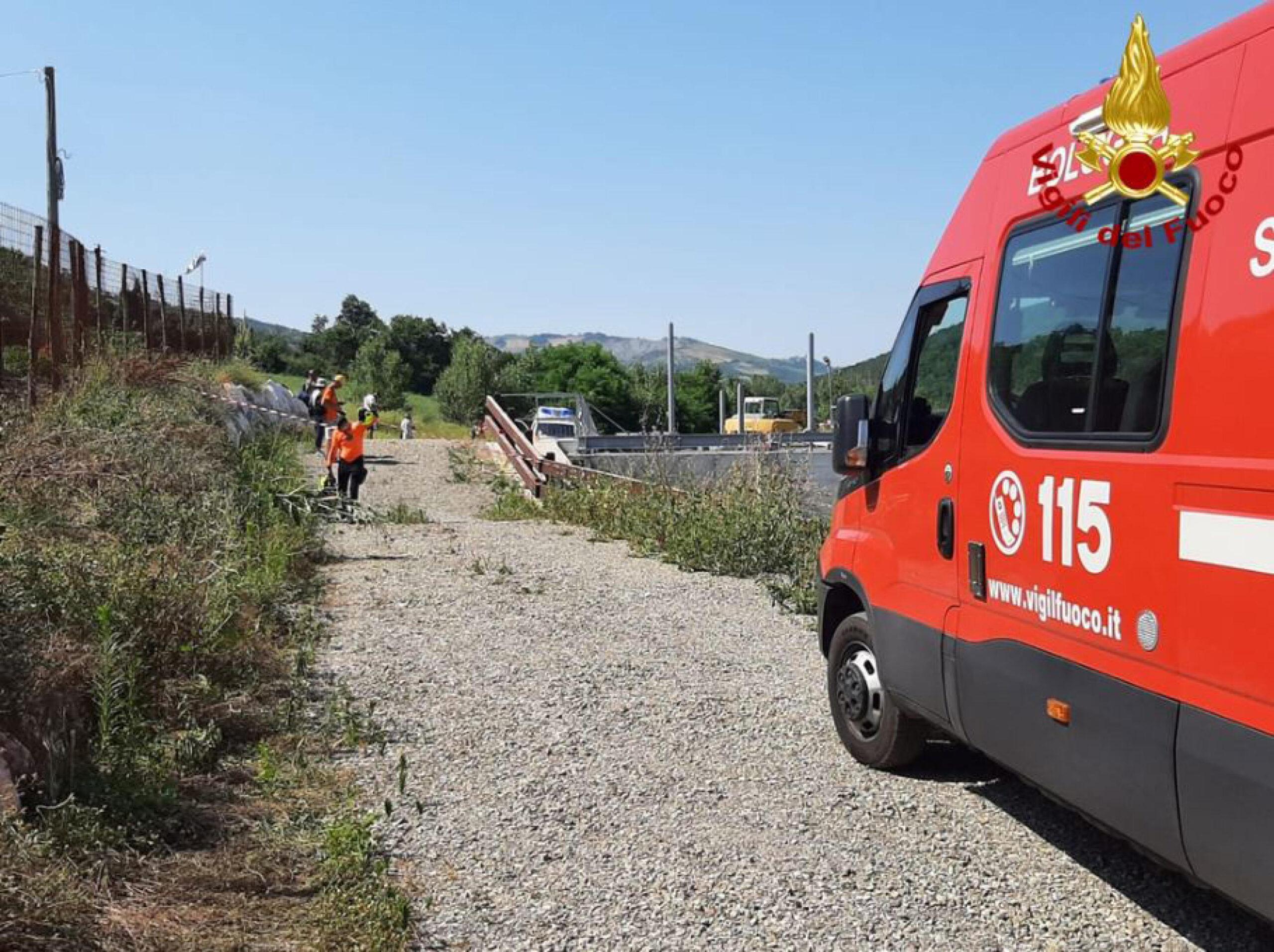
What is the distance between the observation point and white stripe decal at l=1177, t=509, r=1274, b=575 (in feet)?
10.2

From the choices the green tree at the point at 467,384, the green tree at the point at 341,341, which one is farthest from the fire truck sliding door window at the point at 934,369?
the green tree at the point at 341,341

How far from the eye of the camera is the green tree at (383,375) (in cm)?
6238

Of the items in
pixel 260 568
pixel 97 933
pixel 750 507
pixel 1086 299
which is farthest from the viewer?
pixel 750 507

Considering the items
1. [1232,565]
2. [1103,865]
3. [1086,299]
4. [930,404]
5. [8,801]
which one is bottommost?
[1103,865]

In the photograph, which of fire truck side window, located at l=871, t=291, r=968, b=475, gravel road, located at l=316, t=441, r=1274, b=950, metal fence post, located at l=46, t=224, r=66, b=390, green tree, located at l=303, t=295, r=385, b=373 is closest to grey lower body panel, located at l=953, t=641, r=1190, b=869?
gravel road, located at l=316, t=441, r=1274, b=950

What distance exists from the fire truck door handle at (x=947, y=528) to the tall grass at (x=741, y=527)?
6601 mm

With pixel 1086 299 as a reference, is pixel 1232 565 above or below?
below

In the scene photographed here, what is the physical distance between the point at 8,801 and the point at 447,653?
4.87m

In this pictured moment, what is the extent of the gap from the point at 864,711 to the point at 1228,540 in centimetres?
310

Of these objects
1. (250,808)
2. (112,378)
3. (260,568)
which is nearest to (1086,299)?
(250,808)

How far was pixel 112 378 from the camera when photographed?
49.2 feet

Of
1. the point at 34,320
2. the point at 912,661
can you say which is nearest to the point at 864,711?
the point at 912,661

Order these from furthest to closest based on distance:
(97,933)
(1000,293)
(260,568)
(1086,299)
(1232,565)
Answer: (260,568) < (1000,293) < (1086,299) < (97,933) < (1232,565)

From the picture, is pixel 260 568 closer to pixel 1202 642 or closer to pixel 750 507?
pixel 750 507
